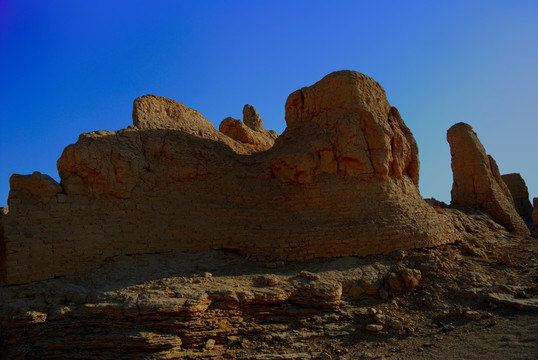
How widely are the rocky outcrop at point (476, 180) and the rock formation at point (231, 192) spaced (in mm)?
3894

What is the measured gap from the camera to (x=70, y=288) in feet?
22.2

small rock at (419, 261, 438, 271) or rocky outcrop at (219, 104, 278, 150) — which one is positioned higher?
rocky outcrop at (219, 104, 278, 150)

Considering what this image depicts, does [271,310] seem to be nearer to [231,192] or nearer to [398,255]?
[398,255]

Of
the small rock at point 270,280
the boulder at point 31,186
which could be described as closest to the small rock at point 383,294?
the small rock at point 270,280

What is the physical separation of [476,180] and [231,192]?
941 centimetres

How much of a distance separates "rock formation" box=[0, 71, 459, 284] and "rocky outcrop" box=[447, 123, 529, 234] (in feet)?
12.8

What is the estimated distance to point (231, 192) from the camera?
388 inches

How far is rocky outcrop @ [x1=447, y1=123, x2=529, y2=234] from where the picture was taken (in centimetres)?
1332

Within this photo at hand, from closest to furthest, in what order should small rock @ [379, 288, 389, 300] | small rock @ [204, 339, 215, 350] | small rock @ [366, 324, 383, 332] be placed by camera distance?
small rock @ [204, 339, 215, 350], small rock @ [366, 324, 383, 332], small rock @ [379, 288, 389, 300]

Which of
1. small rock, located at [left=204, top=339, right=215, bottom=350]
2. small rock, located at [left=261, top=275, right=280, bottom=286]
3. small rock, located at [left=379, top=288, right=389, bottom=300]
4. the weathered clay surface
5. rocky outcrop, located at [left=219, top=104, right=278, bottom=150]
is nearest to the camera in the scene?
the weathered clay surface

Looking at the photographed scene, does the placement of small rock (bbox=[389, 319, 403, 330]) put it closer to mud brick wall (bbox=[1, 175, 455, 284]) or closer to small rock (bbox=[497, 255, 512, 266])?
mud brick wall (bbox=[1, 175, 455, 284])

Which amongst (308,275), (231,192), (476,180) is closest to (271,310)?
(308,275)

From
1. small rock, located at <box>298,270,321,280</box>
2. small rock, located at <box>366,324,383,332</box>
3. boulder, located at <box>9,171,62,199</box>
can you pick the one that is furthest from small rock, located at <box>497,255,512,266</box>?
boulder, located at <box>9,171,62,199</box>

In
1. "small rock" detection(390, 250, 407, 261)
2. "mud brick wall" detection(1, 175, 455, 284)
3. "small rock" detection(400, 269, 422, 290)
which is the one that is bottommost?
"small rock" detection(400, 269, 422, 290)
